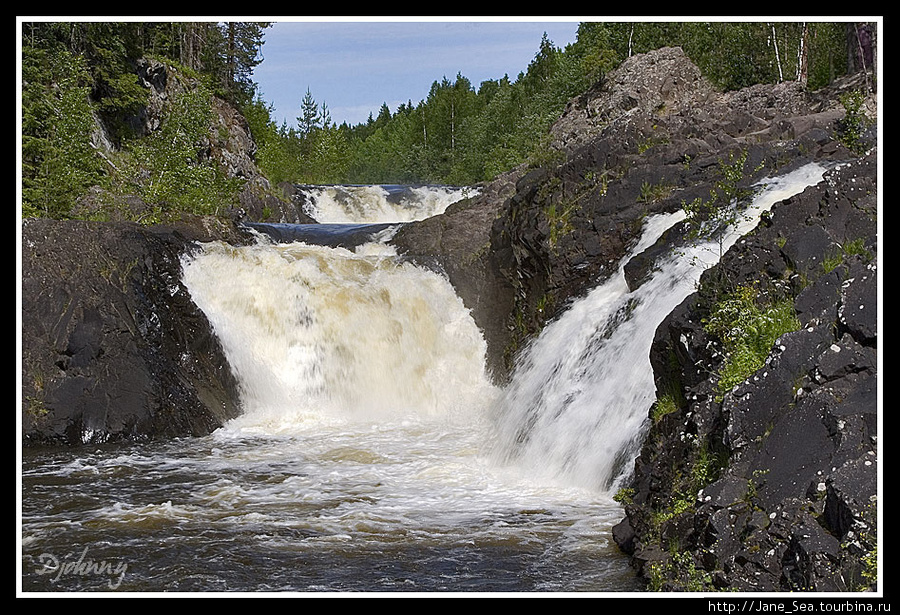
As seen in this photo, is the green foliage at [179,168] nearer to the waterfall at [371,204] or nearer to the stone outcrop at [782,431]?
the waterfall at [371,204]

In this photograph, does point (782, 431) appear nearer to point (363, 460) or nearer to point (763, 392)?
point (763, 392)

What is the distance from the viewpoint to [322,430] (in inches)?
587

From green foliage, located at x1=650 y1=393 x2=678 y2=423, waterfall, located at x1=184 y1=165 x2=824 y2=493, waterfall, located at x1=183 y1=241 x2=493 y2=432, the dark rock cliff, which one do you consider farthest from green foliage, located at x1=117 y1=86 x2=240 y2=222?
green foliage, located at x1=650 y1=393 x2=678 y2=423

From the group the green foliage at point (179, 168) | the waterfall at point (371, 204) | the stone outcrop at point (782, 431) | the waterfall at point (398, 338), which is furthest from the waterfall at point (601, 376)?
the waterfall at point (371, 204)

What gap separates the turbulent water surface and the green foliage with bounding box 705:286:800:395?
75.7 inches

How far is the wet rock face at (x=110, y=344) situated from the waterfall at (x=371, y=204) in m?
18.5

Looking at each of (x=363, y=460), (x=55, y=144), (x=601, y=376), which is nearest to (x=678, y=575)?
(x=601, y=376)

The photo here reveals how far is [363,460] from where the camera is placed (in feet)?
40.8

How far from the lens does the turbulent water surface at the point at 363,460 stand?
314 inches

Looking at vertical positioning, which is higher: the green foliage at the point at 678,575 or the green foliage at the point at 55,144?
the green foliage at the point at 55,144

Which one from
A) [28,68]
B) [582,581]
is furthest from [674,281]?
[28,68]

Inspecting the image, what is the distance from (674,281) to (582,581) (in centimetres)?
522

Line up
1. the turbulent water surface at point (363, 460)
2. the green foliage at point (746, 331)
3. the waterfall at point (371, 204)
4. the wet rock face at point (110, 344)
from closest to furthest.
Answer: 1. the green foliage at point (746, 331)
2. the turbulent water surface at point (363, 460)
3. the wet rock face at point (110, 344)
4. the waterfall at point (371, 204)
